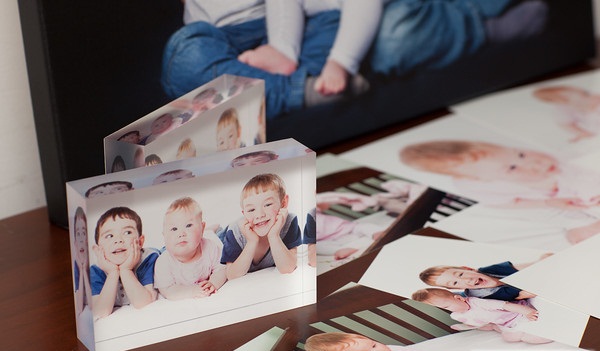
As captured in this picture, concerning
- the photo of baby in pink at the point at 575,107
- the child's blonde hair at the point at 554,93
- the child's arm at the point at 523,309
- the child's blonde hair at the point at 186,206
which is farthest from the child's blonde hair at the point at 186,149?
the child's blonde hair at the point at 554,93

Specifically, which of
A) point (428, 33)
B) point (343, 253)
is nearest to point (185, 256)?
point (343, 253)

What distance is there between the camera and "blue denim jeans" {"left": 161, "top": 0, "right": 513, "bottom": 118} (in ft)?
3.59

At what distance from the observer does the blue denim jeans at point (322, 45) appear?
1096 millimetres

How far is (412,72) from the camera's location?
1.32 m

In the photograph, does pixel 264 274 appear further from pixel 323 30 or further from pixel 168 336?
pixel 323 30

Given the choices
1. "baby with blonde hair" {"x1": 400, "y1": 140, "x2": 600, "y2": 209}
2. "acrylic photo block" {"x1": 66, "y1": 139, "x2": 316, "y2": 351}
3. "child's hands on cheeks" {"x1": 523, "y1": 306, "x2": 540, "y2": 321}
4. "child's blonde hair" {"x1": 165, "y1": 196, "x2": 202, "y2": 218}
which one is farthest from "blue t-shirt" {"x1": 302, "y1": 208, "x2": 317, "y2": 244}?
"baby with blonde hair" {"x1": 400, "y1": 140, "x2": 600, "y2": 209}

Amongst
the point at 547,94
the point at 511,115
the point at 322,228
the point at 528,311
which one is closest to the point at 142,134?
the point at 322,228

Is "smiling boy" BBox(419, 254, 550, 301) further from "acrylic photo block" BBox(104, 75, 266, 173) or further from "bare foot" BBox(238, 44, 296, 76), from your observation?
"bare foot" BBox(238, 44, 296, 76)

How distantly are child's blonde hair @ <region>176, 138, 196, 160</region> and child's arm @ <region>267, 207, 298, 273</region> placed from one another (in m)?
0.12

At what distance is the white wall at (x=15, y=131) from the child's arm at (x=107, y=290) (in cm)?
36

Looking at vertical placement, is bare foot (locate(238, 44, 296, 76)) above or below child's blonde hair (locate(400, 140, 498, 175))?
above

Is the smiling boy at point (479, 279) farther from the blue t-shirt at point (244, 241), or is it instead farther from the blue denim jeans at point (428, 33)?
the blue denim jeans at point (428, 33)

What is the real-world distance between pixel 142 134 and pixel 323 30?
1.32 ft

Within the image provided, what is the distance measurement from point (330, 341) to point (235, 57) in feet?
1.45
